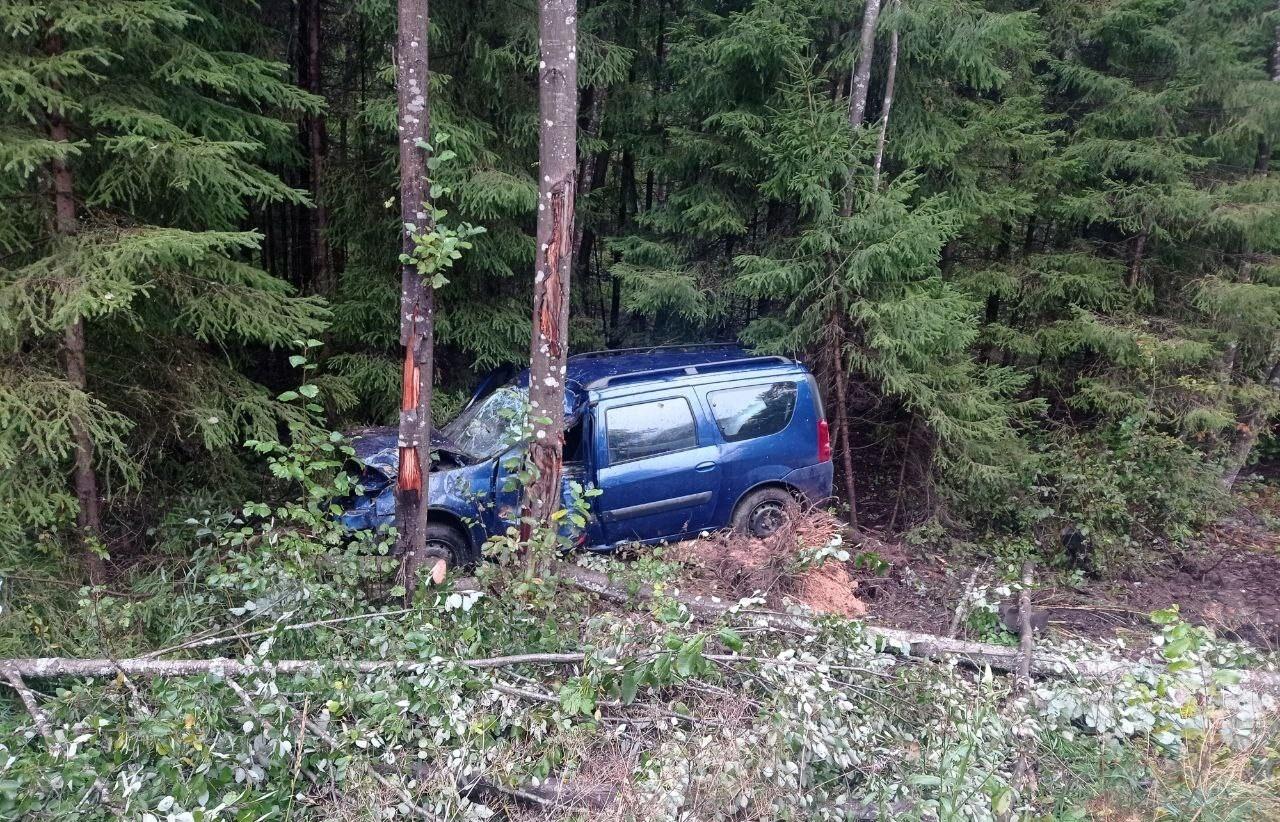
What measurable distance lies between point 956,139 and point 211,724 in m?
9.02

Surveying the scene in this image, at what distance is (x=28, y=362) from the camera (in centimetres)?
466

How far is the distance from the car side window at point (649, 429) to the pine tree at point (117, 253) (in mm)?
2553

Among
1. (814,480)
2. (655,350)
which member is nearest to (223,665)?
(655,350)

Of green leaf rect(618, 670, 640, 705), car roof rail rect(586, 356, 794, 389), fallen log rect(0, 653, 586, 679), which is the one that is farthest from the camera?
car roof rail rect(586, 356, 794, 389)

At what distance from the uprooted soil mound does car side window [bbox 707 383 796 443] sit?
93cm

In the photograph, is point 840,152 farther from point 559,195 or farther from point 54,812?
point 54,812

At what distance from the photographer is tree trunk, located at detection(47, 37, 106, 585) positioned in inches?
181

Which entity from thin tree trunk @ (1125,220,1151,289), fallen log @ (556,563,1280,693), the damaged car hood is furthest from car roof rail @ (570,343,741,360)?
thin tree trunk @ (1125,220,1151,289)

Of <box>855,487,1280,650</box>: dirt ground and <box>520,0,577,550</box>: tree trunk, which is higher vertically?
<box>520,0,577,550</box>: tree trunk

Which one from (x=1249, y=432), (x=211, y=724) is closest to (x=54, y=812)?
(x=211, y=724)

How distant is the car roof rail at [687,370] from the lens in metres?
6.52

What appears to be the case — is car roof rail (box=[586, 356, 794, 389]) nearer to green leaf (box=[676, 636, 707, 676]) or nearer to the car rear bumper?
the car rear bumper

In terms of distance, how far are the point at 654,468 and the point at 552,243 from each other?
7.68 ft

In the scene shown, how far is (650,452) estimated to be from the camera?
6531mm
